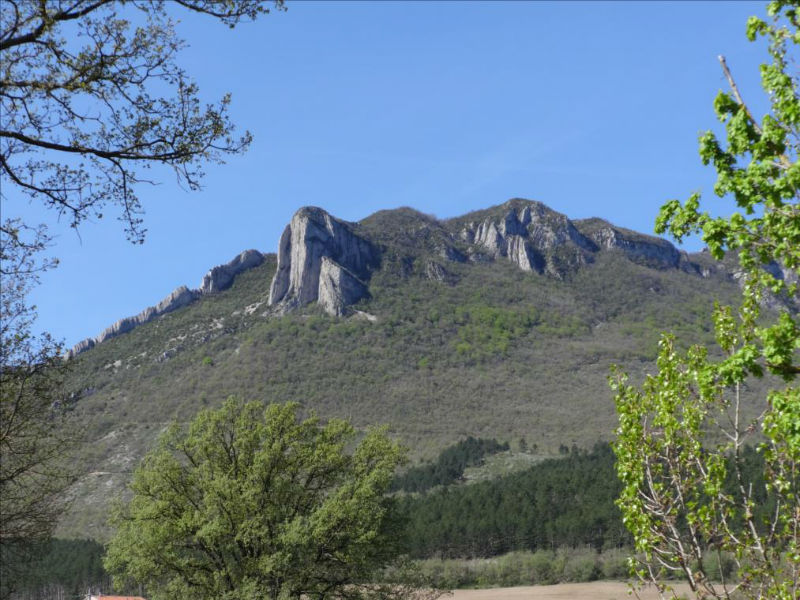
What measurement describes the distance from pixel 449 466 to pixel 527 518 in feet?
79.5

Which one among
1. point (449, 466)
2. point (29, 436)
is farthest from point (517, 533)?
point (29, 436)

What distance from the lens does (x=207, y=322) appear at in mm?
156625

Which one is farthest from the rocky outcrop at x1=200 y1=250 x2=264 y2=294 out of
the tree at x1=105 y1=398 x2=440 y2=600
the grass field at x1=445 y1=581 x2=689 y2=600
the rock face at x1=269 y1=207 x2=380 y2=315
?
the tree at x1=105 y1=398 x2=440 y2=600

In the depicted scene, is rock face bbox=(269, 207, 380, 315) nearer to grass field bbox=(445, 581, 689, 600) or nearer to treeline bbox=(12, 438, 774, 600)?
treeline bbox=(12, 438, 774, 600)

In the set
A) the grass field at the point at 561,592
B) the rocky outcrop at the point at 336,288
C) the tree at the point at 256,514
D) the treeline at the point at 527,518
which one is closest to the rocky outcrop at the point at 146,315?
the rocky outcrop at the point at 336,288

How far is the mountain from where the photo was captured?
11431cm

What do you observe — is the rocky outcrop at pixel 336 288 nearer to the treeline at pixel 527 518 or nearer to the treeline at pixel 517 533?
the treeline at pixel 517 533

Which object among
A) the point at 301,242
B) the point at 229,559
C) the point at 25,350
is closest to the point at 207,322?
the point at 301,242

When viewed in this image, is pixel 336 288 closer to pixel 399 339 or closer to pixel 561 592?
pixel 399 339

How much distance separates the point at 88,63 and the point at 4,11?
1.07 metres

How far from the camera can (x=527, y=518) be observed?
76438 millimetres

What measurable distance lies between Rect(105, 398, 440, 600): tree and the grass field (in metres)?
31.9

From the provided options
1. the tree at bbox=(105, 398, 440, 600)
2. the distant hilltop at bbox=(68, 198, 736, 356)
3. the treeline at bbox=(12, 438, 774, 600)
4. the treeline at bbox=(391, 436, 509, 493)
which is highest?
the distant hilltop at bbox=(68, 198, 736, 356)

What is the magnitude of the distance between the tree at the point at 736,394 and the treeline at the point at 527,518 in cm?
6246
